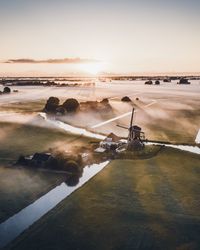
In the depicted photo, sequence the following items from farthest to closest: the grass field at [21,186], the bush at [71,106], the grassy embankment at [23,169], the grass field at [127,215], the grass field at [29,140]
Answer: the bush at [71,106] → the grass field at [29,140] → the grassy embankment at [23,169] → the grass field at [21,186] → the grass field at [127,215]

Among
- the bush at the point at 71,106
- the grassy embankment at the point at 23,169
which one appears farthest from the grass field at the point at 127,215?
Result: the bush at the point at 71,106

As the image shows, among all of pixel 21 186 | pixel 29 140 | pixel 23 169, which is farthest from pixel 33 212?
pixel 29 140

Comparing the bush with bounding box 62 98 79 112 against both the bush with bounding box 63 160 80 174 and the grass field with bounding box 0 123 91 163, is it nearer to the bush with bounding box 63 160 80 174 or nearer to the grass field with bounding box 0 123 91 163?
the grass field with bounding box 0 123 91 163

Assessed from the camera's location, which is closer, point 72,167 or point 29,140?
point 72,167

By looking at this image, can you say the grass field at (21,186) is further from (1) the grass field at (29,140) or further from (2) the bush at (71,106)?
(2) the bush at (71,106)

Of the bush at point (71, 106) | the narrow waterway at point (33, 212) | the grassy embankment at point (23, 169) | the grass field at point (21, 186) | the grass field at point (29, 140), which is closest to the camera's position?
the narrow waterway at point (33, 212)

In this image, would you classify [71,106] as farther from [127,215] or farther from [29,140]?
[127,215]

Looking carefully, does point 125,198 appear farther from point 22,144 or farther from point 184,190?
point 22,144
